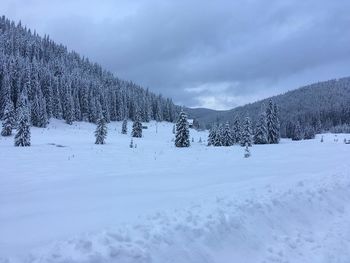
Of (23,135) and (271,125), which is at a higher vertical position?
(271,125)

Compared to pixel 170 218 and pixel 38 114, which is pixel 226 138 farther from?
pixel 170 218

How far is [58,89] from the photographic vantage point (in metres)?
106

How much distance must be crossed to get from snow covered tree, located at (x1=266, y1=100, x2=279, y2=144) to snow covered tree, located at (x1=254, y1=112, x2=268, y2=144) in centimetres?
141

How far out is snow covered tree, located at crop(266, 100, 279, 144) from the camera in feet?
224

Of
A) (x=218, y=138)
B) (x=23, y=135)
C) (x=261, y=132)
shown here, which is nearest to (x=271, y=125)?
(x=261, y=132)

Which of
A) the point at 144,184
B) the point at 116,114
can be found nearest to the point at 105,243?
the point at 144,184

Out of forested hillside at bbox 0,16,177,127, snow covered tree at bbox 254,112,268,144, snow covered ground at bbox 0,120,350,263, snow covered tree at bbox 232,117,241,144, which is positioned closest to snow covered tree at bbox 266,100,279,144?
snow covered tree at bbox 254,112,268,144

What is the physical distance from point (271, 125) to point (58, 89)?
6525 cm

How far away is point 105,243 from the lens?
27.8ft

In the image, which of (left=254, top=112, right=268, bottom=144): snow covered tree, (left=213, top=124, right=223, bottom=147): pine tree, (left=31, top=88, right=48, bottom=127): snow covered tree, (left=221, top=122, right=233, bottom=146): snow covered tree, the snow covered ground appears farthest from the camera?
(left=31, top=88, right=48, bottom=127): snow covered tree

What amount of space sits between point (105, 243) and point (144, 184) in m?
7.87

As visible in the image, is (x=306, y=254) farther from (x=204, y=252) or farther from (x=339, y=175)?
(x=339, y=175)

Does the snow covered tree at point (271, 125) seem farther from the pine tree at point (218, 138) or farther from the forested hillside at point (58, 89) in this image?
the forested hillside at point (58, 89)

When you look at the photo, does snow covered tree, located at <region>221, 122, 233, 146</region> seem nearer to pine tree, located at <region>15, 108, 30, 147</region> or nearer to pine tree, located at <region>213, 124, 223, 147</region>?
pine tree, located at <region>213, 124, 223, 147</region>
